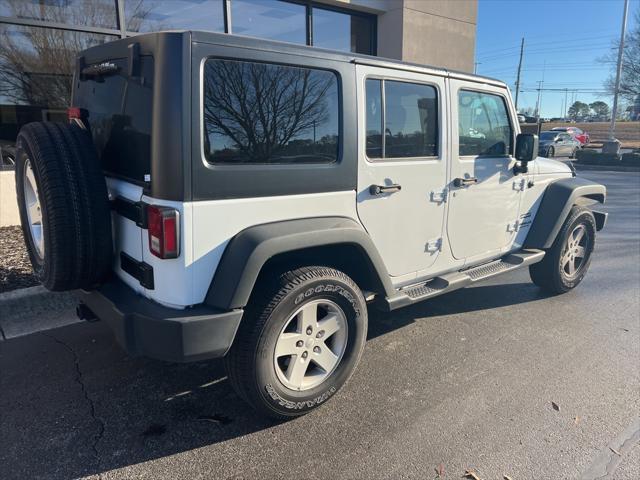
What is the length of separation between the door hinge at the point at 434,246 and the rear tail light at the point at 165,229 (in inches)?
76.3

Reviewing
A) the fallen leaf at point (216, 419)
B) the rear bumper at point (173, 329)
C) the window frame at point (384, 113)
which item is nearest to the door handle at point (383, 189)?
the window frame at point (384, 113)

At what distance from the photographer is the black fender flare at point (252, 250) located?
97.0 inches

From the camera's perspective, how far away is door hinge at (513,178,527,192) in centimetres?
432

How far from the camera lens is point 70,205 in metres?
2.55

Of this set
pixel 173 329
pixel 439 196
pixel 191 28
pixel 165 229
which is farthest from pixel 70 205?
pixel 191 28

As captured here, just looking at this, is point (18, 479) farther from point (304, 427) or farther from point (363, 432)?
point (363, 432)

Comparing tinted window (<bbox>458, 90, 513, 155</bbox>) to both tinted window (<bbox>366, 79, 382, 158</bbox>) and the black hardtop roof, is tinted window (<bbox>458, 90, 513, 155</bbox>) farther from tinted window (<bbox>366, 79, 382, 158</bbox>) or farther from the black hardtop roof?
tinted window (<bbox>366, 79, 382, 158</bbox>)

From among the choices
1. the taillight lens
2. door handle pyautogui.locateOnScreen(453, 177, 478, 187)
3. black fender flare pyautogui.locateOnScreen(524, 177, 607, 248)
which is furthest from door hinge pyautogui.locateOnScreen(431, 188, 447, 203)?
the taillight lens

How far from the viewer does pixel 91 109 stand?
10.1 ft

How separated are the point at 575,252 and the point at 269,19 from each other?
664 cm

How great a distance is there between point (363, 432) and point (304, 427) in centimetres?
34

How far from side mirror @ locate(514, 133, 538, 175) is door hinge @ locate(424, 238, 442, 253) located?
1.13 metres

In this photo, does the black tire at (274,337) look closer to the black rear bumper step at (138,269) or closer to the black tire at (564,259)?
the black rear bumper step at (138,269)

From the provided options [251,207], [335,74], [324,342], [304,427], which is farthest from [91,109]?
[304,427]
